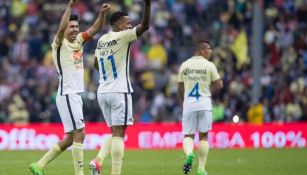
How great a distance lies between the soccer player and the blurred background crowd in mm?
15026

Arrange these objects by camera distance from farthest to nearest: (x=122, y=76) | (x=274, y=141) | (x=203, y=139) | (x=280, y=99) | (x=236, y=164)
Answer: (x=280, y=99) < (x=274, y=141) < (x=236, y=164) < (x=203, y=139) < (x=122, y=76)

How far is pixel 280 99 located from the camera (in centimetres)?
3134

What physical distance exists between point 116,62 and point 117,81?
30 cm

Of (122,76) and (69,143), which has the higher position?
(122,76)

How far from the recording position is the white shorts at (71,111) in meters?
15.8

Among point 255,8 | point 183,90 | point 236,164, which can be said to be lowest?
point 236,164

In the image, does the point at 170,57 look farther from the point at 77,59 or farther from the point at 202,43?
the point at 77,59

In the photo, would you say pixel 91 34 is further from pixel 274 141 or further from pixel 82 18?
pixel 82 18

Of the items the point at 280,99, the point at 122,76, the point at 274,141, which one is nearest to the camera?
the point at 122,76

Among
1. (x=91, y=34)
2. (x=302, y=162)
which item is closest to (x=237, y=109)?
(x=302, y=162)

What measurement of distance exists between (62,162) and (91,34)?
6181 mm

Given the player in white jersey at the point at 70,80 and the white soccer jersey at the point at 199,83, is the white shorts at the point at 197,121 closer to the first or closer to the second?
the white soccer jersey at the point at 199,83

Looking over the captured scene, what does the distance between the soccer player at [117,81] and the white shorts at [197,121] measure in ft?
10.2

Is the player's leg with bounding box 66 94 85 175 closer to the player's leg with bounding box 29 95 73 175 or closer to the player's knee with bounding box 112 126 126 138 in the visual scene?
the player's leg with bounding box 29 95 73 175
